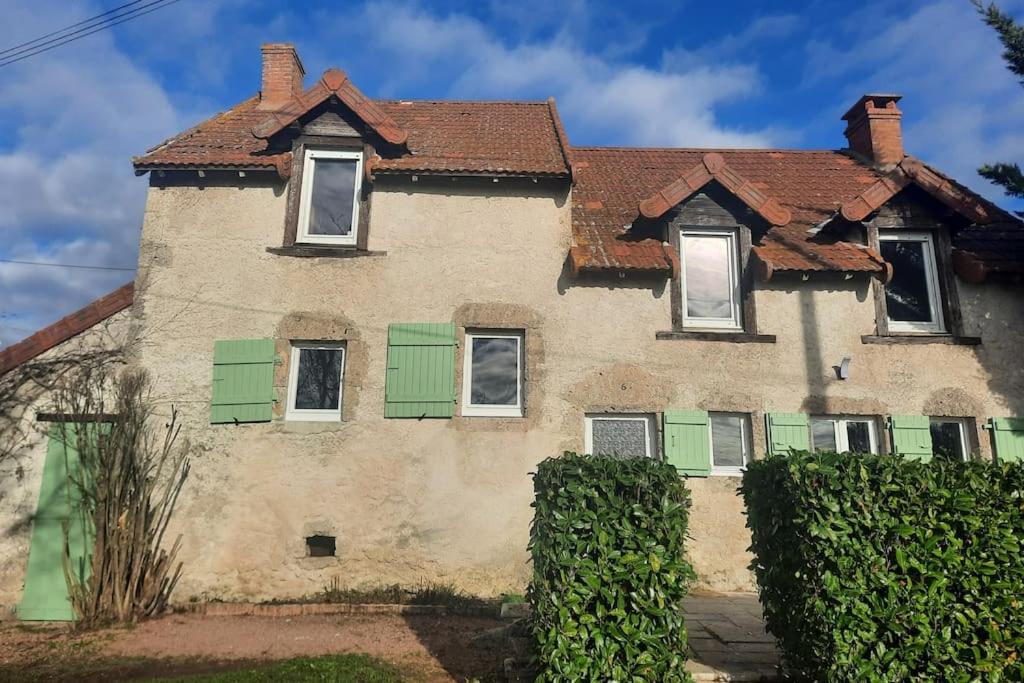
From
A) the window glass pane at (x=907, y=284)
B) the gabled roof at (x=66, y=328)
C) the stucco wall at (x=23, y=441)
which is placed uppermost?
the window glass pane at (x=907, y=284)

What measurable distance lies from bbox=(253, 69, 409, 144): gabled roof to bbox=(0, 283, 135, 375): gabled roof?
3040 millimetres

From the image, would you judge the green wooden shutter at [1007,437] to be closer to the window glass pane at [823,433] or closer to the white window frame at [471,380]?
the window glass pane at [823,433]

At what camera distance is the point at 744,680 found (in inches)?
184

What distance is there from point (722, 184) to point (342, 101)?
19.0ft

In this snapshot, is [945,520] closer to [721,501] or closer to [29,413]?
[721,501]

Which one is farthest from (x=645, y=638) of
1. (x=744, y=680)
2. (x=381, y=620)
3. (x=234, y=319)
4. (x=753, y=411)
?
(x=234, y=319)

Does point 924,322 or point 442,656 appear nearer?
point 442,656

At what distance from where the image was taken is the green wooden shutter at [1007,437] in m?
8.69

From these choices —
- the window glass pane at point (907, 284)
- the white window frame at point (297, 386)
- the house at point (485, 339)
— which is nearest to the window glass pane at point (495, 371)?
the house at point (485, 339)

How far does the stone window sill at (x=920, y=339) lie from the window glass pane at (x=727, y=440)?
2.20 m

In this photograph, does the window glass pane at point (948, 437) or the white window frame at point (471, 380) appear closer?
the white window frame at point (471, 380)

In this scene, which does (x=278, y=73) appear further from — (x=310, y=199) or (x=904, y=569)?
(x=904, y=569)

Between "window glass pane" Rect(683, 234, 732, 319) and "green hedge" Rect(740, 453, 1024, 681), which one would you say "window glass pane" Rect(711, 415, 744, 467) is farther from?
"green hedge" Rect(740, 453, 1024, 681)

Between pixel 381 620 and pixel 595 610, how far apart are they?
391 cm
